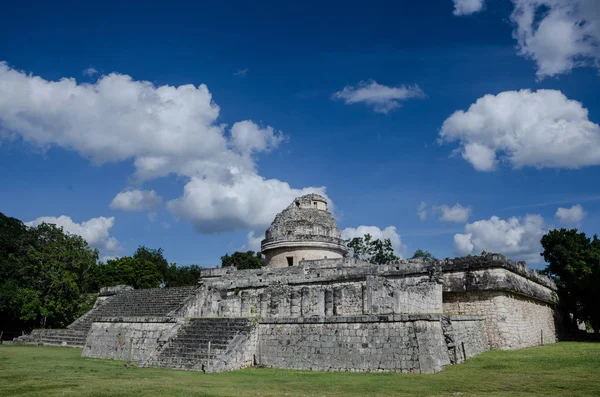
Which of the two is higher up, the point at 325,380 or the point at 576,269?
the point at 576,269

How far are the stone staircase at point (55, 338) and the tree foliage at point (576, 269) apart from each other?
2670 centimetres

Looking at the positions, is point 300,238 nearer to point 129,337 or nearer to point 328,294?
point 129,337

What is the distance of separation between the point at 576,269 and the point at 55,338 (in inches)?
1151

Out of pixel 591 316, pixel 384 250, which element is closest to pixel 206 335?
pixel 591 316

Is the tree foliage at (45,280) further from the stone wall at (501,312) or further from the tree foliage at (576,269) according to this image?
the tree foliage at (576,269)

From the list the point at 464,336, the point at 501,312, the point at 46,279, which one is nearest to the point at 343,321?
the point at 464,336

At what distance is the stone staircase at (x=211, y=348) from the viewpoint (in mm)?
14834

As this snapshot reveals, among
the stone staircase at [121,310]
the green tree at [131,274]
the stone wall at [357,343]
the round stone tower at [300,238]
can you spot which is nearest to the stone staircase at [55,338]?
the stone staircase at [121,310]

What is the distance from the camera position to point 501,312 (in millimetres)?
18094

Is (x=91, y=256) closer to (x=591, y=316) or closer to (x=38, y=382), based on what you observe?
(x=38, y=382)

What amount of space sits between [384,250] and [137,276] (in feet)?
85.9

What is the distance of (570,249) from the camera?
2881 centimetres

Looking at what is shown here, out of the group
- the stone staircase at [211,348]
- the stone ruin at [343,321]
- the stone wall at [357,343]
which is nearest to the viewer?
the stone wall at [357,343]

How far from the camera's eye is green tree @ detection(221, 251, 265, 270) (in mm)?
54281
